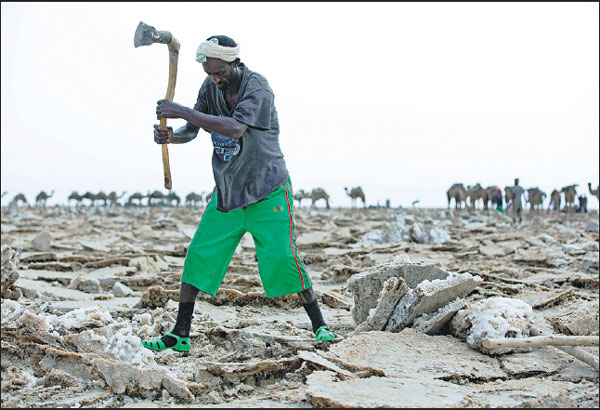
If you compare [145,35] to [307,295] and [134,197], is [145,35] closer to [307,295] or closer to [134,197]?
[307,295]

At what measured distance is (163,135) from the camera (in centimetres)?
312

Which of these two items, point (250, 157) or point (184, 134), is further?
point (184, 134)

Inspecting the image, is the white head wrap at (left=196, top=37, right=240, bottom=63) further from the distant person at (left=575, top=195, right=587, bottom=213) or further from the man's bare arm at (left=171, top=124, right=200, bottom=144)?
the distant person at (left=575, top=195, right=587, bottom=213)

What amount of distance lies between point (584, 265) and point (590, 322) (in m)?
3.54

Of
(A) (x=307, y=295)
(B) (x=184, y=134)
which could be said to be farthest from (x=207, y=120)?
(A) (x=307, y=295)

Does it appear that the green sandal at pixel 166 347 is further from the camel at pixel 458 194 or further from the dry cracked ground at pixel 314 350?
the camel at pixel 458 194

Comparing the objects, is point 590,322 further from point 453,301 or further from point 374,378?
point 374,378

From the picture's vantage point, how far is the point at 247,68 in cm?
314

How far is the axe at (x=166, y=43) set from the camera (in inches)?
120

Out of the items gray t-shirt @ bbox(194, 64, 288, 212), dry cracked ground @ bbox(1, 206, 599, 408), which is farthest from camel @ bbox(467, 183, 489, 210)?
gray t-shirt @ bbox(194, 64, 288, 212)

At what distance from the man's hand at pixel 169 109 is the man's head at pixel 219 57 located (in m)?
A: 0.28

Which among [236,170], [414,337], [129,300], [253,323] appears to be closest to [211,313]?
[253,323]

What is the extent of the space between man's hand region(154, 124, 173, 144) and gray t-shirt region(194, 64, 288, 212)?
25 cm

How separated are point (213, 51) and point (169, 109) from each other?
1.31 feet
